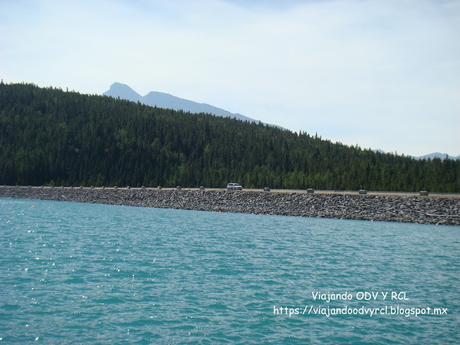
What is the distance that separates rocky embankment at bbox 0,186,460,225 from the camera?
257 feet

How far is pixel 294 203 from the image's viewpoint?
3730 inches

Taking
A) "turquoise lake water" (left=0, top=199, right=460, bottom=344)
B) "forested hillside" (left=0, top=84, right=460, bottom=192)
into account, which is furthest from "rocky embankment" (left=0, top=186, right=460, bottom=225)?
"turquoise lake water" (left=0, top=199, right=460, bottom=344)

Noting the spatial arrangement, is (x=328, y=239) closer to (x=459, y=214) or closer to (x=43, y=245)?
(x=43, y=245)

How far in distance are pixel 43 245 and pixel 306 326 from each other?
85.2 feet

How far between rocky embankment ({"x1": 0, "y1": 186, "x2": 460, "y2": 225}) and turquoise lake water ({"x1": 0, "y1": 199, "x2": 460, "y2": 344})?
33244 mm

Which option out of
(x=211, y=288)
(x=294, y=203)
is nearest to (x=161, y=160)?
(x=294, y=203)

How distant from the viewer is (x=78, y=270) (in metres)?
29.3

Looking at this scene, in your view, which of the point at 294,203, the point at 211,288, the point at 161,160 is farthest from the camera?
the point at 161,160

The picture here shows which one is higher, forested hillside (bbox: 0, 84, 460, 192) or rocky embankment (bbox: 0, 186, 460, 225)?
forested hillside (bbox: 0, 84, 460, 192)

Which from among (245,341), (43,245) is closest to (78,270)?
(43,245)

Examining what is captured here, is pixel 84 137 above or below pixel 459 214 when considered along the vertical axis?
above

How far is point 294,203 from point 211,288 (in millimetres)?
70316

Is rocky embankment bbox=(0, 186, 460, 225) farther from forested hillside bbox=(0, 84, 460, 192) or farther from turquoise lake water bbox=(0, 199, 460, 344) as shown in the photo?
turquoise lake water bbox=(0, 199, 460, 344)

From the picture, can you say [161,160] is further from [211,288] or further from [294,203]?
[211,288]
